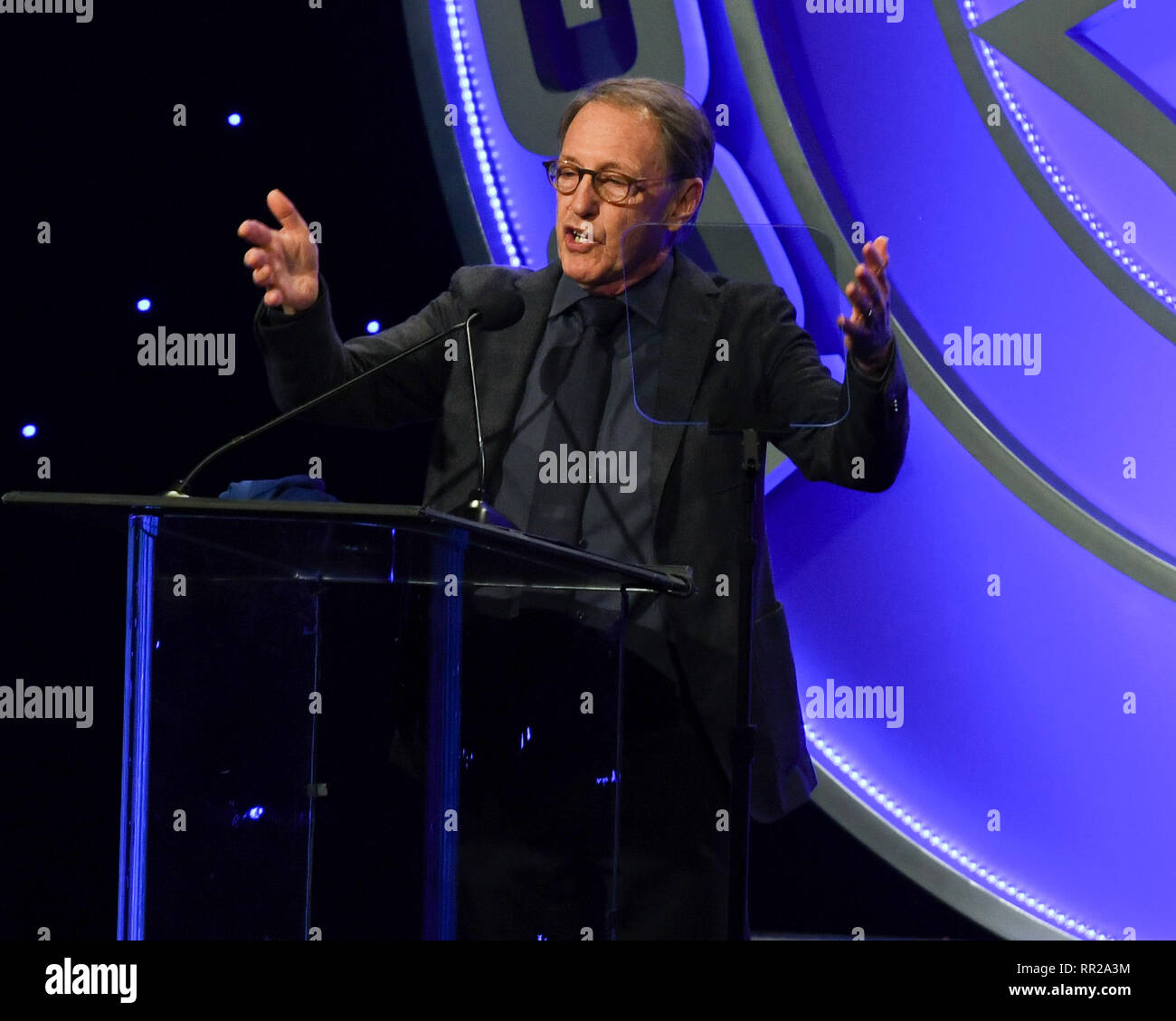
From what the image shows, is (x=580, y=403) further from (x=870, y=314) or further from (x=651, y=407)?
(x=870, y=314)

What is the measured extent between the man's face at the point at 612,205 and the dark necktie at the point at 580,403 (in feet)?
0.18

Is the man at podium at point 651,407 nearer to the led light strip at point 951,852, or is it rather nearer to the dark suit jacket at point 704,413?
the dark suit jacket at point 704,413

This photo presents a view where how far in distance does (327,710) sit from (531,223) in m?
1.69

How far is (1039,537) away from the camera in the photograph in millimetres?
3258

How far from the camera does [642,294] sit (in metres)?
2.53

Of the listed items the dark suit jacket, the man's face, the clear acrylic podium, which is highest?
the man's face

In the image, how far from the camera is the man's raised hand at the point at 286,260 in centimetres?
214

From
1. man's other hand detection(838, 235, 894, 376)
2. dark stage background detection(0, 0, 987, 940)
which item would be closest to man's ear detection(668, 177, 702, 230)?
man's other hand detection(838, 235, 894, 376)

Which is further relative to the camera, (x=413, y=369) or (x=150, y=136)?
(x=150, y=136)

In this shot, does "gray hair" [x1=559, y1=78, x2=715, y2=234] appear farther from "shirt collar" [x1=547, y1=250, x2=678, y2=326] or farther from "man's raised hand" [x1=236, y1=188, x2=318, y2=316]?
"man's raised hand" [x1=236, y1=188, x2=318, y2=316]

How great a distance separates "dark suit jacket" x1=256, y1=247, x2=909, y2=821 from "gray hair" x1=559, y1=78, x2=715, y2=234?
186 mm

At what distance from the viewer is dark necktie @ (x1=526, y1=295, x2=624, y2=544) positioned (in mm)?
2385
